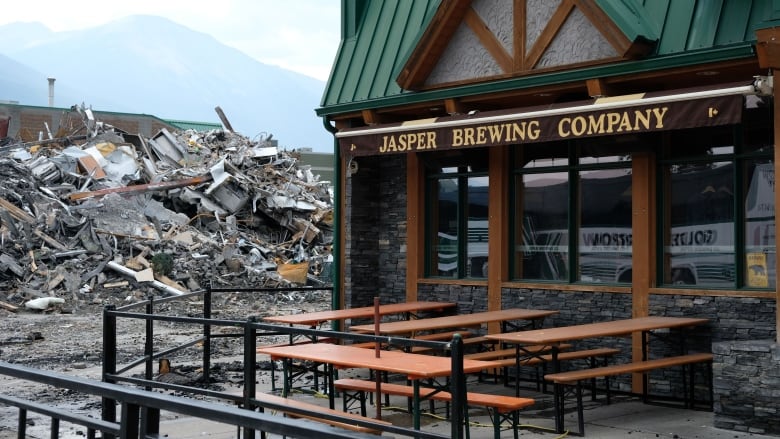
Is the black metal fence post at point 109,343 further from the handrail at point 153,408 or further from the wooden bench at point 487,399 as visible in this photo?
the handrail at point 153,408

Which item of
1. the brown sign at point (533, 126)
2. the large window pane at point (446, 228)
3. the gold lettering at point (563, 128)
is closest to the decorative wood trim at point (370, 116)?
the brown sign at point (533, 126)

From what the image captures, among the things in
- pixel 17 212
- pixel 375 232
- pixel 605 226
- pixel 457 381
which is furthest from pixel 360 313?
pixel 17 212

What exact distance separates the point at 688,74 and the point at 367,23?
5.93 meters

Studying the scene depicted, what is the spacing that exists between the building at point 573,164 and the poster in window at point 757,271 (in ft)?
0.05

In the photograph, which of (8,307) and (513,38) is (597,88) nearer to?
(513,38)

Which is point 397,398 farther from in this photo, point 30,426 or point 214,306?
point 214,306

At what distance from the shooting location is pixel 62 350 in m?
16.9

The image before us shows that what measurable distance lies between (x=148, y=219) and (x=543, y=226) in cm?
1914

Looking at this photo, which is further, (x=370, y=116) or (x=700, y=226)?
(x=370, y=116)

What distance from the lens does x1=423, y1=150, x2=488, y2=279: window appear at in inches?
528

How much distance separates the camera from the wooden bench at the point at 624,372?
9398 mm

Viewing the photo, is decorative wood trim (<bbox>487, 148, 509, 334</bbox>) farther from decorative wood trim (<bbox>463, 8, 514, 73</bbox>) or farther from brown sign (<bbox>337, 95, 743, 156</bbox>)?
decorative wood trim (<bbox>463, 8, 514, 73</bbox>)

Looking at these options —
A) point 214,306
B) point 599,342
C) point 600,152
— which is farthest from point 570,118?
point 214,306

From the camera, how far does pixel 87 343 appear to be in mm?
17938
